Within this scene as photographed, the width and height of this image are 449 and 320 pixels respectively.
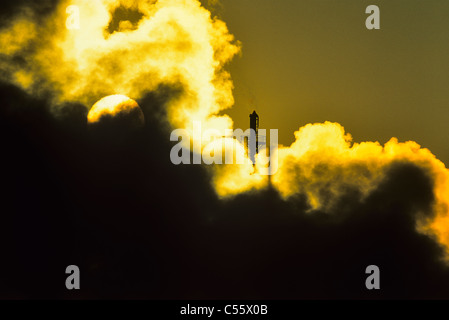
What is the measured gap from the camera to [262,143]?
133250mm
